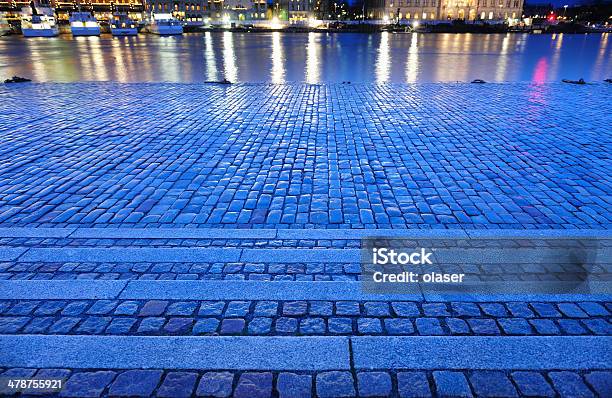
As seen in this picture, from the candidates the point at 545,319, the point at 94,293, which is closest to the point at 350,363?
the point at 545,319

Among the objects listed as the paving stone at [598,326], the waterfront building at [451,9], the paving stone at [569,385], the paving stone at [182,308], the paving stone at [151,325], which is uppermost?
the waterfront building at [451,9]

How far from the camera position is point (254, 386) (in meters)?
2.45

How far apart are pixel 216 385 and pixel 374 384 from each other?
964mm

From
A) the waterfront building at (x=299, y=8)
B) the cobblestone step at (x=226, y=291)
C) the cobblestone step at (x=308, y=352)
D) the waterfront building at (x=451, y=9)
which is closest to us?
the cobblestone step at (x=308, y=352)

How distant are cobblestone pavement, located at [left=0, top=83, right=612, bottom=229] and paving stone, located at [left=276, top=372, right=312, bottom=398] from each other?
2.13m

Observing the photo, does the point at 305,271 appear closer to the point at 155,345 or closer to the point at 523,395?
the point at 155,345

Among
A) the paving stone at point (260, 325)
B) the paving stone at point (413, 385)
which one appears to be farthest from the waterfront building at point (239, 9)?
the paving stone at point (413, 385)

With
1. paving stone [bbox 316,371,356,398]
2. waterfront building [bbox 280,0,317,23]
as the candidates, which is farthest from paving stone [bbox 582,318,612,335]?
waterfront building [bbox 280,0,317,23]

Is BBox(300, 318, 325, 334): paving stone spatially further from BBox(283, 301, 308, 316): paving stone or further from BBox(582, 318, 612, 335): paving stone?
BBox(582, 318, 612, 335): paving stone

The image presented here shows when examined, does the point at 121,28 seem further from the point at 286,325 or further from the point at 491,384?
the point at 491,384

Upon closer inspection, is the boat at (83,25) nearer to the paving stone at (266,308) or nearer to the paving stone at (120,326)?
the paving stone at (120,326)

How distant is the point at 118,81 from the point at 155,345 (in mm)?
14725

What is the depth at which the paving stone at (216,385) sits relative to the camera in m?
2.40

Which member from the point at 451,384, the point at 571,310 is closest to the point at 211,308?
the point at 451,384
